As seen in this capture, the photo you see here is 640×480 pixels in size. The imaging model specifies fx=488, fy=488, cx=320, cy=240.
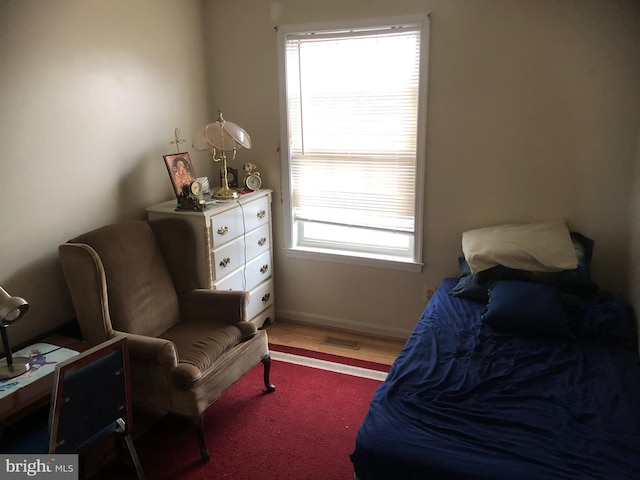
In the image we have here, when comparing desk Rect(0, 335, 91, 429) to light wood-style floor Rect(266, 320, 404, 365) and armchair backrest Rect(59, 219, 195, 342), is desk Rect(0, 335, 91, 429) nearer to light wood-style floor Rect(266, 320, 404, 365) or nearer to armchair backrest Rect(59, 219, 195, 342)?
armchair backrest Rect(59, 219, 195, 342)

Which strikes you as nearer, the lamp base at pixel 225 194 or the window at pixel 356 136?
the window at pixel 356 136

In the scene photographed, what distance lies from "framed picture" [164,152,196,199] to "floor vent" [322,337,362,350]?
Result: 4.73 feet

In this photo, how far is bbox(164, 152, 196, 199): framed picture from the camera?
10.0 feet

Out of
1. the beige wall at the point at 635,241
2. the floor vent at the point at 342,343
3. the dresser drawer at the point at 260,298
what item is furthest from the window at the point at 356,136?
the beige wall at the point at 635,241

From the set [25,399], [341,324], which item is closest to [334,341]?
[341,324]

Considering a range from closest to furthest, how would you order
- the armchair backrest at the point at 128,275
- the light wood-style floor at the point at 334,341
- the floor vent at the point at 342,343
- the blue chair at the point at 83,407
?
the blue chair at the point at 83,407
the armchair backrest at the point at 128,275
the light wood-style floor at the point at 334,341
the floor vent at the point at 342,343

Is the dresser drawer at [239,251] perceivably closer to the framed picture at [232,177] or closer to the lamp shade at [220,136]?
the framed picture at [232,177]

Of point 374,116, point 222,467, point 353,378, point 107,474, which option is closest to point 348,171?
point 374,116

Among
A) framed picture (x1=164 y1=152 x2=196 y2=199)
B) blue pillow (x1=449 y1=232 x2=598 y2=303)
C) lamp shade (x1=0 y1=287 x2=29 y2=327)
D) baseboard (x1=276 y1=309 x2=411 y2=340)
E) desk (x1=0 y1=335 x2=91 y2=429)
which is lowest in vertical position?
baseboard (x1=276 y1=309 x2=411 y2=340)

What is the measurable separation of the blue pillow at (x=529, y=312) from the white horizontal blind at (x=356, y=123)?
989mm

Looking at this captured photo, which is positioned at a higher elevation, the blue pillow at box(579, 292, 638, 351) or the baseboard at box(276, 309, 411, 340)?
the blue pillow at box(579, 292, 638, 351)

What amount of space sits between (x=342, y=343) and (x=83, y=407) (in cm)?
199

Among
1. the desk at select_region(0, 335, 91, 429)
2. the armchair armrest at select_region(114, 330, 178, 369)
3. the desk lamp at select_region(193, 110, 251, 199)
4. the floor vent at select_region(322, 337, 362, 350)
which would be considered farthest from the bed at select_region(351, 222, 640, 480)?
the desk lamp at select_region(193, 110, 251, 199)

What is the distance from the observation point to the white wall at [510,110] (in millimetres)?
2686
